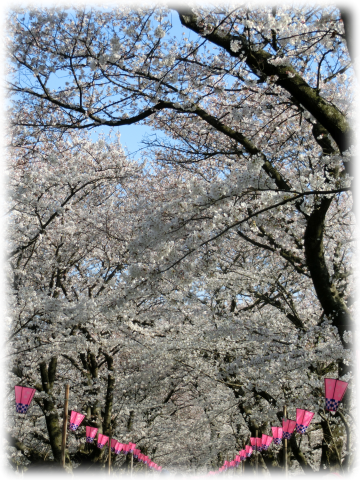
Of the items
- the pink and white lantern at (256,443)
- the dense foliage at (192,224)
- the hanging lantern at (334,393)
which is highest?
the dense foliage at (192,224)

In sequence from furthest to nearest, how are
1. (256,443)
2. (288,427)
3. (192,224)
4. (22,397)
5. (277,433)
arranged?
(256,443), (277,433), (22,397), (288,427), (192,224)

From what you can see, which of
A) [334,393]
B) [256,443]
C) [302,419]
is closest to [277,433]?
[256,443]

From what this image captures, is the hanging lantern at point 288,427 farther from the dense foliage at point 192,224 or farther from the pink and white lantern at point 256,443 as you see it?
the pink and white lantern at point 256,443

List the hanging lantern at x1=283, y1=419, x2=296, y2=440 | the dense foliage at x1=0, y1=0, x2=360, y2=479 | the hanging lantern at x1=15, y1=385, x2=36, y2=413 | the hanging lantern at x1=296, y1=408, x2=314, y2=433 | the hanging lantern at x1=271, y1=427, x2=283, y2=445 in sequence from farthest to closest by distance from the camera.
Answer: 1. the hanging lantern at x1=271, y1=427, x2=283, y2=445
2. the hanging lantern at x1=15, y1=385, x2=36, y2=413
3. the hanging lantern at x1=283, y1=419, x2=296, y2=440
4. the hanging lantern at x1=296, y1=408, x2=314, y2=433
5. the dense foliage at x1=0, y1=0, x2=360, y2=479

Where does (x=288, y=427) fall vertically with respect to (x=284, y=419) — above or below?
below

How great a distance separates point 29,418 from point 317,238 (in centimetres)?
1157

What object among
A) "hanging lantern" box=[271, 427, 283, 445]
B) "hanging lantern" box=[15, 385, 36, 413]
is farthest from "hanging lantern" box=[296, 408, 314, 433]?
"hanging lantern" box=[15, 385, 36, 413]

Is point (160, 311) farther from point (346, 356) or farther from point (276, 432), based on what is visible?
point (346, 356)

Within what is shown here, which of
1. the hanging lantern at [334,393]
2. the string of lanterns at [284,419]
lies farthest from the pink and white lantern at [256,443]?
the hanging lantern at [334,393]

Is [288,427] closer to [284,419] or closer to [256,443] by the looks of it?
[284,419]

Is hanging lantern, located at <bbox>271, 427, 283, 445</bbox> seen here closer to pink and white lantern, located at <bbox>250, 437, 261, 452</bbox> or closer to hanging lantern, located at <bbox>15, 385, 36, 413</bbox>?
pink and white lantern, located at <bbox>250, 437, 261, 452</bbox>

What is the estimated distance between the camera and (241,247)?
10.8 meters

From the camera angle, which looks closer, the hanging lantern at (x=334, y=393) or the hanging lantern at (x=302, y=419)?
the hanging lantern at (x=334, y=393)

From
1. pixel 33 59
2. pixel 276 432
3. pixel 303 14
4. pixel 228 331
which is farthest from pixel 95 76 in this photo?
pixel 276 432
